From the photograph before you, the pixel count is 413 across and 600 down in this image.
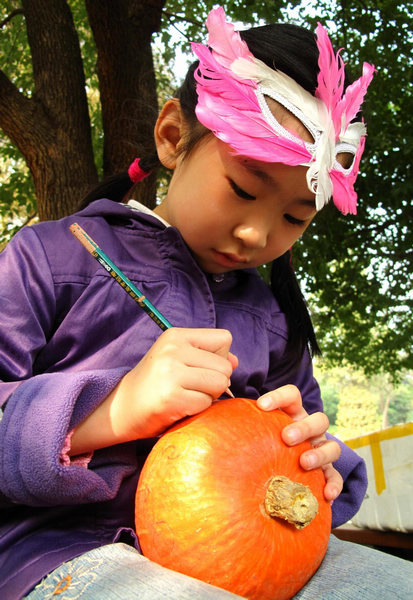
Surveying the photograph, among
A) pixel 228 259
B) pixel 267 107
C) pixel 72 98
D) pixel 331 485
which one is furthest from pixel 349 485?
pixel 72 98

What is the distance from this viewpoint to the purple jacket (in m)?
1.13

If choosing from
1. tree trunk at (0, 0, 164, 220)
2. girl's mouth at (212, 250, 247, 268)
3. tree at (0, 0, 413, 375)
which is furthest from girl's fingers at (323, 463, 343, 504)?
tree trunk at (0, 0, 164, 220)

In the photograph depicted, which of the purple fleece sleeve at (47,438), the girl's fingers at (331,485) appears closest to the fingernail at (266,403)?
the girl's fingers at (331,485)

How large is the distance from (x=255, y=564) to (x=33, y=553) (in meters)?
0.51

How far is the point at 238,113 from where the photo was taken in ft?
4.91

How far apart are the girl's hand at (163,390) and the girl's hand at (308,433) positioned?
0.56 ft

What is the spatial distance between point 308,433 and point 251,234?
1.92 ft

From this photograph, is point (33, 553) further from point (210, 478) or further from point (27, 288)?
point (27, 288)

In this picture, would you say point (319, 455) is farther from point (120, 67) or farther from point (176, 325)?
point (120, 67)

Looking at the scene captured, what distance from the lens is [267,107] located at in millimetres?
1518

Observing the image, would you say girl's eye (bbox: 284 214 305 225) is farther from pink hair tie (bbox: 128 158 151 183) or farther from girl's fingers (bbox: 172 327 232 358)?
pink hair tie (bbox: 128 158 151 183)

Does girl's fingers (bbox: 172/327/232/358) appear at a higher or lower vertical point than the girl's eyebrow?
lower

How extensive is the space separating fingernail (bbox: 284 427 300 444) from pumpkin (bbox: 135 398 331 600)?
0.02m

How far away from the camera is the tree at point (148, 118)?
4262 millimetres
